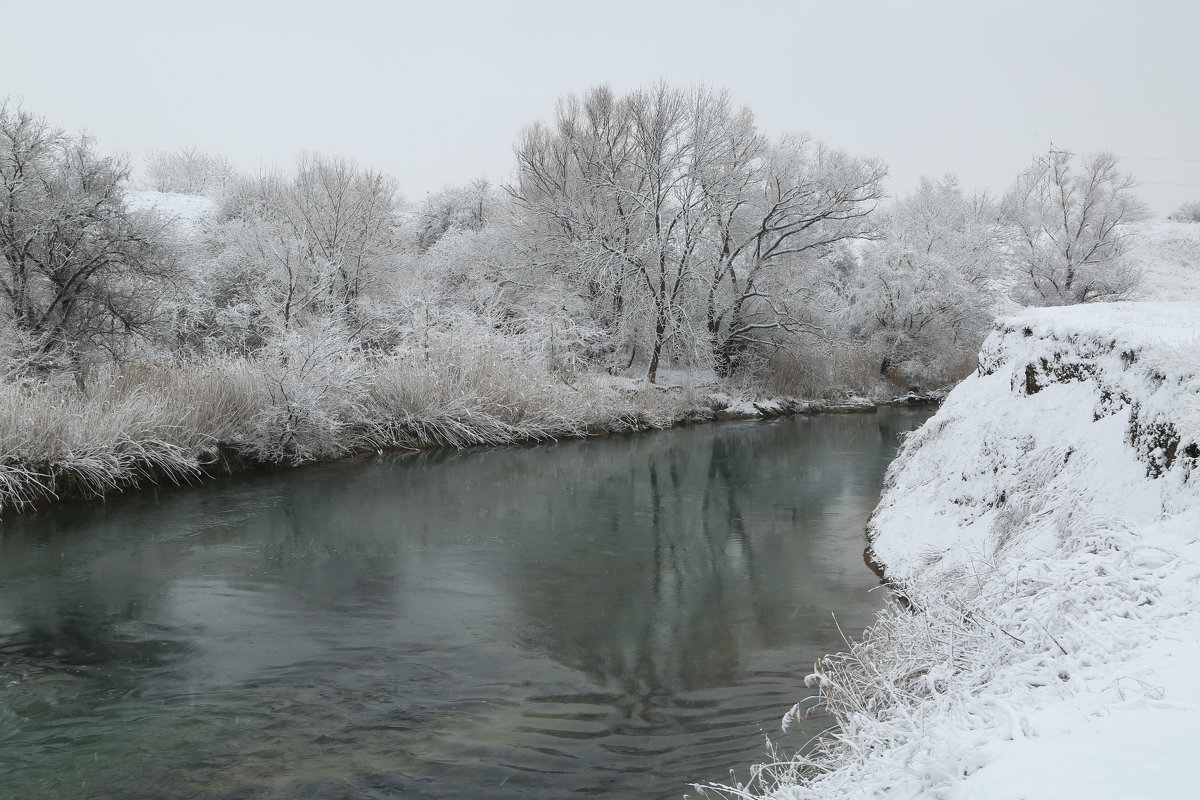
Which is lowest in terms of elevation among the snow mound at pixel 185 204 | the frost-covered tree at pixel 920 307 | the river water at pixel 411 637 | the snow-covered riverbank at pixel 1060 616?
the river water at pixel 411 637

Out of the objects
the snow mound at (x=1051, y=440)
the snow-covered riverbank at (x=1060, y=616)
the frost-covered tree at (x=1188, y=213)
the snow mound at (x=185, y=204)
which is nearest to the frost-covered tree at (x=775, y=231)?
the snow mound at (x=1051, y=440)

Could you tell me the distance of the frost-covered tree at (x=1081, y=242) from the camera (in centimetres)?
3025

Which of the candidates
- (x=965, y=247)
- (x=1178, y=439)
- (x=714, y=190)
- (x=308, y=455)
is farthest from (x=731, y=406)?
(x=1178, y=439)

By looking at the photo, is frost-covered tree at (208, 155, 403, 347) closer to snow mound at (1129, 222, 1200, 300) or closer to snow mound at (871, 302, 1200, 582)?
snow mound at (871, 302, 1200, 582)

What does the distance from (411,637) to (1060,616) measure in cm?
490

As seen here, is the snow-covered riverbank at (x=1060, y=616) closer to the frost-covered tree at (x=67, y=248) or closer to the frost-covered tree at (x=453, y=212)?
the frost-covered tree at (x=67, y=248)

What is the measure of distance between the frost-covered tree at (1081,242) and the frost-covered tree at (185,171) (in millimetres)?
42954

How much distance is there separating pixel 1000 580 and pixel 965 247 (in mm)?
32511

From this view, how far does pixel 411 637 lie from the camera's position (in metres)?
6.51

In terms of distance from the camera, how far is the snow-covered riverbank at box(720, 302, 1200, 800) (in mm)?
2369

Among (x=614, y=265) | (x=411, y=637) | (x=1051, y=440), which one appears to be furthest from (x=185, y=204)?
(x=1051, y=440)

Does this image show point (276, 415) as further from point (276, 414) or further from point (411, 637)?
point (411, 637)

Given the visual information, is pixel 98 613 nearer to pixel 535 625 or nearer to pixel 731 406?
pixel 535 625

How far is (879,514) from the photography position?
10000 millimetres
